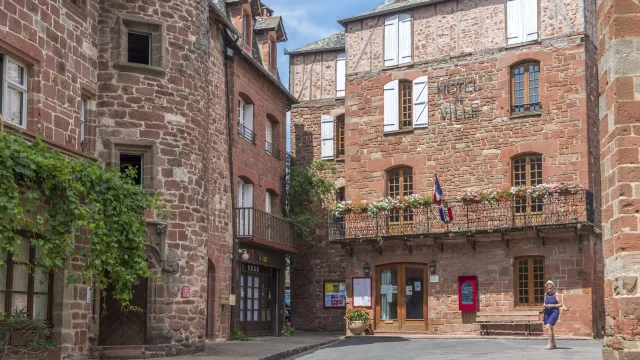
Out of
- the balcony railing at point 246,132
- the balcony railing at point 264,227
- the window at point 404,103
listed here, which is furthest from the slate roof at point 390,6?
the balcony railing at point 264,227

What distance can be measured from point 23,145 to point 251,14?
51.3 ft

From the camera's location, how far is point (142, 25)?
18.4m

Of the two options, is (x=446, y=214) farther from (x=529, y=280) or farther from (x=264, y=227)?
(x=264, y=227)

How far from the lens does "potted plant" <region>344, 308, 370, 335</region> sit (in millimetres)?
26562

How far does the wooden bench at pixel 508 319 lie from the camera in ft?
79.8

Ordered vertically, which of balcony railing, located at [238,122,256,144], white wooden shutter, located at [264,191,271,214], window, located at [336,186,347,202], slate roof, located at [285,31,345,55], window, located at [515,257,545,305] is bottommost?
window, located at [515,257,545,305]

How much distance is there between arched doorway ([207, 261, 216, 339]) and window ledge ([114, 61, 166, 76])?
19.6 feet

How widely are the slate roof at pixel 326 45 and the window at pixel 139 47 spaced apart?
1388 cm

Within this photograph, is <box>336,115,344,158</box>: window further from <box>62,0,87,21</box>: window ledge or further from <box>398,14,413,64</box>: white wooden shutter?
<box>62,0,87,21</box>: window ledge

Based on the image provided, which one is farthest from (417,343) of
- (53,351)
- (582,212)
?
(53,351)

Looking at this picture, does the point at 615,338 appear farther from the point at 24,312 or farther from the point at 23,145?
the point at 24,312

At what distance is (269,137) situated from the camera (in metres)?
28.7

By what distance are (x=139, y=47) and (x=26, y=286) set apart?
5.99 meters

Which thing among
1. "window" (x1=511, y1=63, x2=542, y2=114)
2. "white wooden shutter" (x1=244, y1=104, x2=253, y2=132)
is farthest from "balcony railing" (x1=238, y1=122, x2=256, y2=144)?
"window" (x1=511, y1=63, x2=542, y2=114)
